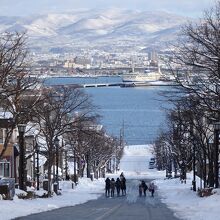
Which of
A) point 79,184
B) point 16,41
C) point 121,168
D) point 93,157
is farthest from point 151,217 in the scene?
point 121,168

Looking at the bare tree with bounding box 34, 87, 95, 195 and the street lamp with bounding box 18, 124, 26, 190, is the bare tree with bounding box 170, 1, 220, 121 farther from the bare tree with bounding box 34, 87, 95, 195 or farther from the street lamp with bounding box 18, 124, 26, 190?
the bare tree with bounding box 34, 87, 95, 195

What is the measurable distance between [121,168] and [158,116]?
42192 millimetres

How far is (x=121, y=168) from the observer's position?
142 metres

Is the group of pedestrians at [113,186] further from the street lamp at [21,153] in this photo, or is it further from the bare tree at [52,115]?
the street lamp at [21,153]

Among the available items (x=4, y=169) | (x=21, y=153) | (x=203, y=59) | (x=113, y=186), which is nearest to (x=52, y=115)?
(x=4, y=169)

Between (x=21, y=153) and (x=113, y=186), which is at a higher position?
(x=21, y=153)

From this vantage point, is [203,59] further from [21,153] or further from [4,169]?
[4,169]

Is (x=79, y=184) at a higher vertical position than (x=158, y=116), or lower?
lower

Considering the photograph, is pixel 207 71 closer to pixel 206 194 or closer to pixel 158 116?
pixel 206 194

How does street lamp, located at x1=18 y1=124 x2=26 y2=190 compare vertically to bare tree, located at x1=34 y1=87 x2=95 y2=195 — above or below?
below

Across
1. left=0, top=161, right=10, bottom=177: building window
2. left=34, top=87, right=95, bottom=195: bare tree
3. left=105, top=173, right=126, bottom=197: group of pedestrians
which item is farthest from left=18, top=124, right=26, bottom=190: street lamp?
left=0, top=161, right=10, bottom=177: building window

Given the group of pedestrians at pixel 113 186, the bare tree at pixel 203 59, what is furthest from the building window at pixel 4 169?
the bare tree at pixel 203 59

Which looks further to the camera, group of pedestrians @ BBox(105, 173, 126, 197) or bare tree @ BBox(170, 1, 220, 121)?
group of pedestrians @ BBox(105, 173, 126, 197)

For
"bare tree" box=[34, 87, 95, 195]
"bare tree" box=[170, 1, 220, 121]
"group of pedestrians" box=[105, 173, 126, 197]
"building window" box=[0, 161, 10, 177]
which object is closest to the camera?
"bare tree" box=[170, 1, 220, 121]
